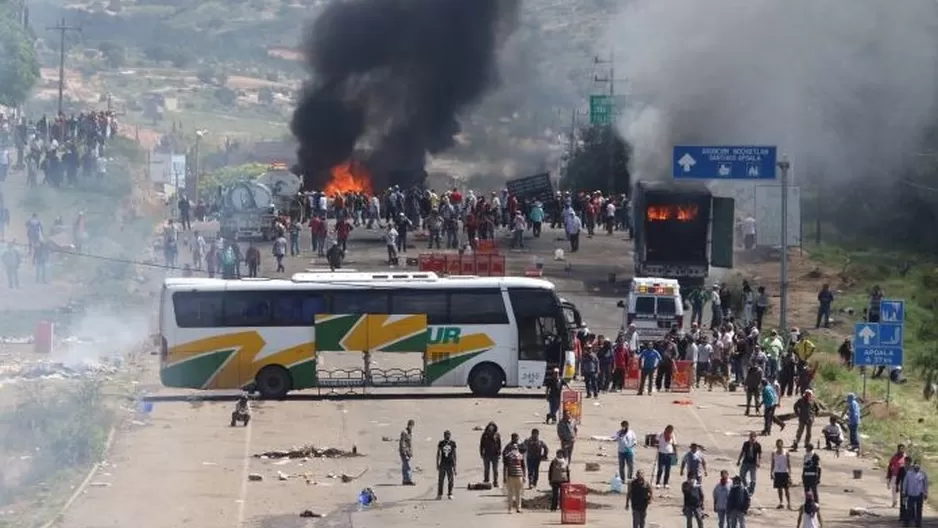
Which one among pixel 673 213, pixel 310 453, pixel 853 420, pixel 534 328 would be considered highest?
pixel 673 213

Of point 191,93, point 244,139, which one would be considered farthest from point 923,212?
point 191,93

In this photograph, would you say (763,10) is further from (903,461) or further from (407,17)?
(903,461)

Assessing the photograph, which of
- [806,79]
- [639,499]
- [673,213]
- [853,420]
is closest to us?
[639,499]

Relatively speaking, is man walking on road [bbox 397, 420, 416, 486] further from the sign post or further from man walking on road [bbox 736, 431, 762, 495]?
the sign post

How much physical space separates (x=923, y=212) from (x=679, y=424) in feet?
120

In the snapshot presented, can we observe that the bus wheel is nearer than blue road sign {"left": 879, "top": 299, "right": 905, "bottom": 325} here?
No

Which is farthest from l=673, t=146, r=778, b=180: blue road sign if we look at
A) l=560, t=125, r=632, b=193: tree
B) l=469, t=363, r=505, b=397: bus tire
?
l=560, t=125, r=632, b=193: tree

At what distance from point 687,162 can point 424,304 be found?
1034cm

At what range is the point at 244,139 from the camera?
140 m

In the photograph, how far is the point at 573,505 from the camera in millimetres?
28875

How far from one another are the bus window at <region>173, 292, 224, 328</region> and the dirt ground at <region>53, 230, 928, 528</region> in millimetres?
1581

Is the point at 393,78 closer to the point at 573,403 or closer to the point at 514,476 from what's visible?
the point at 573,403

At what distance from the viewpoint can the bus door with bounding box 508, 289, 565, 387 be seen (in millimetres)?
40750

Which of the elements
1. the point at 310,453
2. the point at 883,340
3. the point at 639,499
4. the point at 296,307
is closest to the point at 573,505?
the point at 639,499
